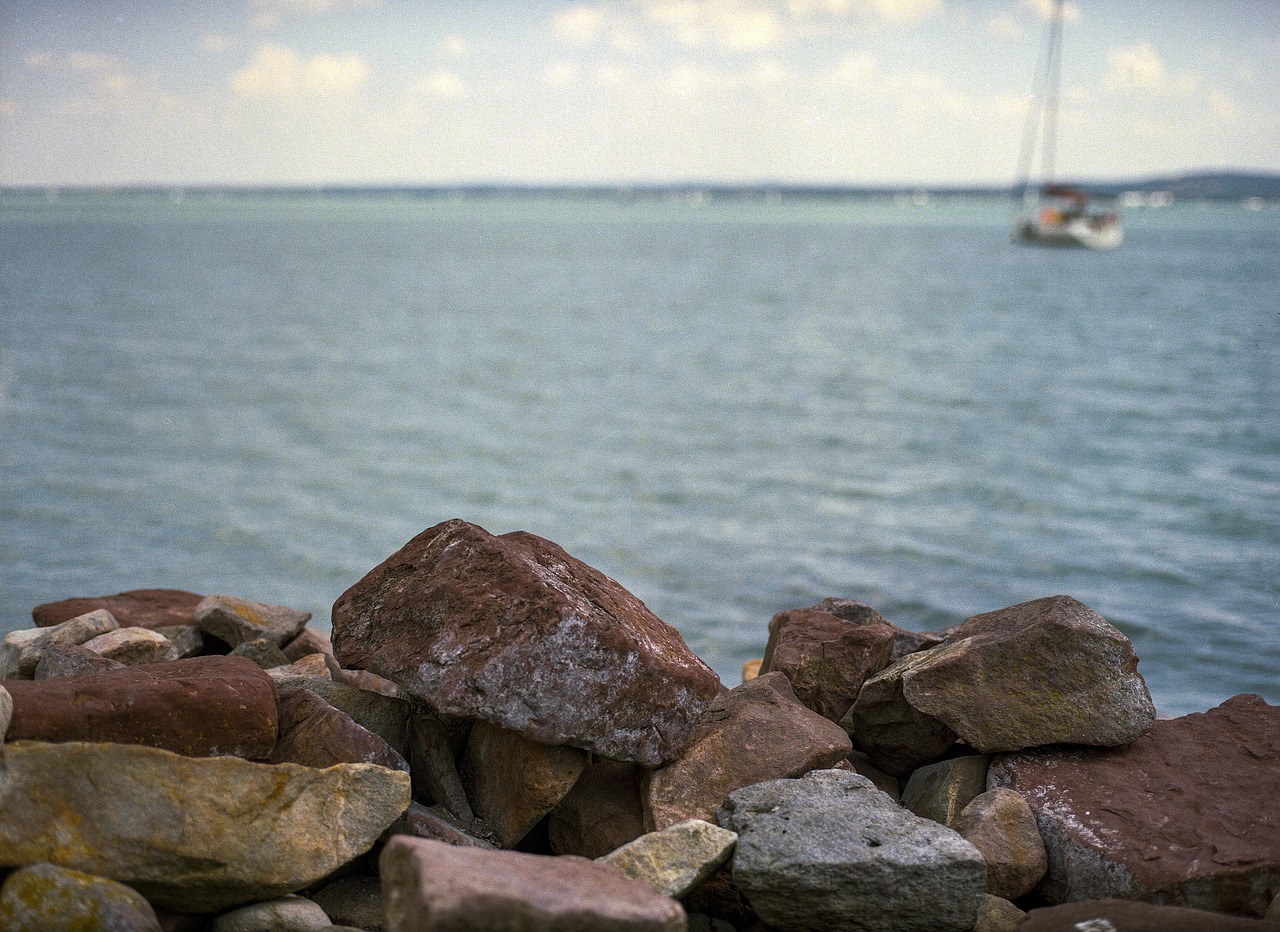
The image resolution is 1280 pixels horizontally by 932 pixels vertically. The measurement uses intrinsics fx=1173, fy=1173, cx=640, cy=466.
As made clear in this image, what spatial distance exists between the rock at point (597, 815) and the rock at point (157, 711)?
1293 millimetres

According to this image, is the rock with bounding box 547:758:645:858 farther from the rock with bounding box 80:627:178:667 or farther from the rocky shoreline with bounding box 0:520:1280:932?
the rock with bounding box 80:627:178:667

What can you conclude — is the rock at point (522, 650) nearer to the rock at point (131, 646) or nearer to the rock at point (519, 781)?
the rock at point (519, 781)

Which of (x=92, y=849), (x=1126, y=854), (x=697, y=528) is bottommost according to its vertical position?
(x=697, y=528)

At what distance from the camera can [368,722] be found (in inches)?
208

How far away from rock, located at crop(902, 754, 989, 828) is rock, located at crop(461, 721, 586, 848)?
Result: 160 cm

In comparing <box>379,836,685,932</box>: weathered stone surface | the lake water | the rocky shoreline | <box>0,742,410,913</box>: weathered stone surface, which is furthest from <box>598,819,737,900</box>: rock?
the lake water

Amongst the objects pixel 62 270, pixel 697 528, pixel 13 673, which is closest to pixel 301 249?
pixel 62 270

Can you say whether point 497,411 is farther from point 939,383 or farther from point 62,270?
point 62,270

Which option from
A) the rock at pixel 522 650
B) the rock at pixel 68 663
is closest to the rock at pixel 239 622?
the rock at pixel 68 663

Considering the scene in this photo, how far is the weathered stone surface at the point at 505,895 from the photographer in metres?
3.35

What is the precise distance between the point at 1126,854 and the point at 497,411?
68.5 ft

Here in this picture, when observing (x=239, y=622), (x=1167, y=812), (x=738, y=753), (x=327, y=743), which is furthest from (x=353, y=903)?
(x=1167, y=812)

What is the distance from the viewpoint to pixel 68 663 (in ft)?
18.0

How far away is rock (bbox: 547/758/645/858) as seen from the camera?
5027mm
